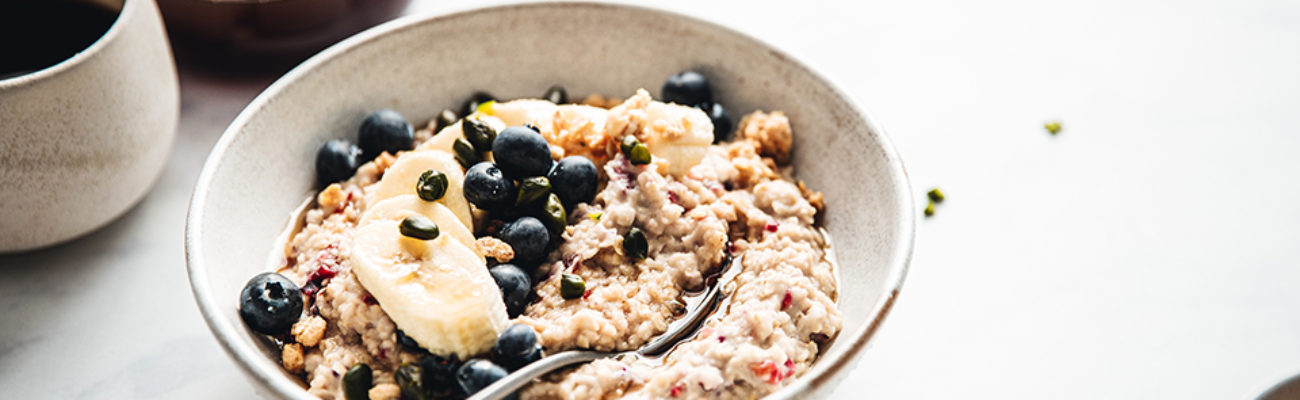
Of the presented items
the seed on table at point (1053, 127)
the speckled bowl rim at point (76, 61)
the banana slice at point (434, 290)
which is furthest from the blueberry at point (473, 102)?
the seed on table at point (1053, 127)

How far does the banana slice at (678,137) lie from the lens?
6.84 feet

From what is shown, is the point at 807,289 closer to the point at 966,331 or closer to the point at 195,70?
the point at 966,331

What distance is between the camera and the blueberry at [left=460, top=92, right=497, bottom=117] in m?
2.40

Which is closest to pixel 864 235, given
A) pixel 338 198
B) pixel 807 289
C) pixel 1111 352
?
pixel 807 289

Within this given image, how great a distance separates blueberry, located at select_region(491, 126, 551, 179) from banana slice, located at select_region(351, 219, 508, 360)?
229 mm

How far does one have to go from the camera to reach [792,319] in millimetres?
1831

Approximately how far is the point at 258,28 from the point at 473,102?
668 millimetres

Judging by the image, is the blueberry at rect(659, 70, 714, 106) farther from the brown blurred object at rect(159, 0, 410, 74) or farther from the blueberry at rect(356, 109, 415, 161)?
the brown blurred object at rect(159, 0, 410, 74)

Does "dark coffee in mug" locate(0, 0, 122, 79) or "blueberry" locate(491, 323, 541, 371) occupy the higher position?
"blueberry" locate(491, 323, 541, 371)

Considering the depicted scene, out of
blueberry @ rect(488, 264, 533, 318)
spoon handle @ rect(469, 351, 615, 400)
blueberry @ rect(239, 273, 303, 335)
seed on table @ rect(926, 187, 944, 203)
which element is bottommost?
blueberry @ rect(239, 273, 303, 335)

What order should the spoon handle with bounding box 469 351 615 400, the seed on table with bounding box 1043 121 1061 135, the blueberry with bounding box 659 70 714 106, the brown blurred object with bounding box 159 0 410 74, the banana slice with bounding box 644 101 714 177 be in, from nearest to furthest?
the spoon handle with bounding box 469 351 615 400
the banana slice with bounding box 644 101 714 177
the blueberry with bounding box 659 70 714 106
the brown blurred object with bounding box 159 0 410 74
the seed on table with bounding box 1043 121 1061 135

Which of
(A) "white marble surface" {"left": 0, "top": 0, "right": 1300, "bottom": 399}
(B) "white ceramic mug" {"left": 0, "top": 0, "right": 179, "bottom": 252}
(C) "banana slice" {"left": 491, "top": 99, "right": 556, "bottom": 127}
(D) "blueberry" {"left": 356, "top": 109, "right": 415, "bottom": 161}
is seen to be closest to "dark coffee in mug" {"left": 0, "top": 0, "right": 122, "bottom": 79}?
(B) "white ceramic mug" {"left": 0, "top": 0, "right": 179, "bottom": 252}

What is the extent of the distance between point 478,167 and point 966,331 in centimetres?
122

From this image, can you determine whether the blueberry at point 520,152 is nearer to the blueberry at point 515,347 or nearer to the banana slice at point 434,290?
the banana slice at point 434,290
